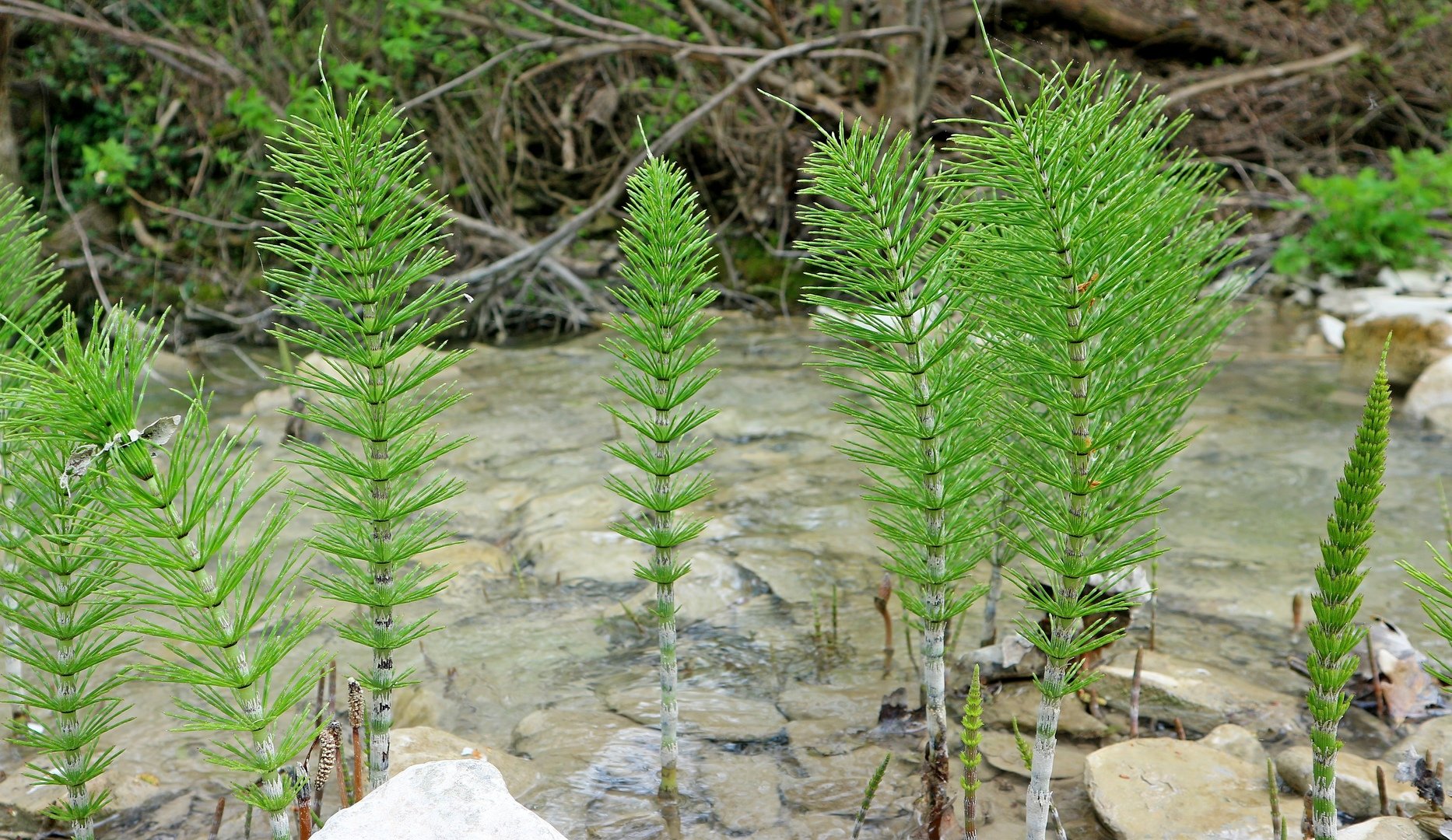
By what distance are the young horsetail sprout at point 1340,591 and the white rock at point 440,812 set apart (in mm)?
1220

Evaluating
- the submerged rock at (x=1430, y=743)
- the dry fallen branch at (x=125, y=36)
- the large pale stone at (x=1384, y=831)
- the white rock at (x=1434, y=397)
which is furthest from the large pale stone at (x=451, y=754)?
the dry fallen branch at (x=125, y=36)

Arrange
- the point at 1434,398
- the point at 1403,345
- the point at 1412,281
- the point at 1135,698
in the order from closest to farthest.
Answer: the point at 1135,698
the point at 1434,398
the point at 1403,345
the point at 1412,281

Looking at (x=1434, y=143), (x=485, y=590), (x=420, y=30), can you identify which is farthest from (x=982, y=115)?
(x=485, y=590)

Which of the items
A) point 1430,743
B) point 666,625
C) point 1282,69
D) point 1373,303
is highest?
point 1282,69

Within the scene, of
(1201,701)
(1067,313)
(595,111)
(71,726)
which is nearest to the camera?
(1067,313)

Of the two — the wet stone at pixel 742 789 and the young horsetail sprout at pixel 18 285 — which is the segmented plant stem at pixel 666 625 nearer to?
the wet stone at pixel 742 789

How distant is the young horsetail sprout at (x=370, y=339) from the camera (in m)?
1.93

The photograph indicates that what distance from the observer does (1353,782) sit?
2.34 metres

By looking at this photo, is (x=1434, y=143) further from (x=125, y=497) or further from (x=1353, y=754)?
(x=125, y=497)

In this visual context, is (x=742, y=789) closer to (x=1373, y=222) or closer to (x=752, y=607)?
(x=752, y=607)

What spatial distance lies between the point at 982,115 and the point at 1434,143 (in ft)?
13.8

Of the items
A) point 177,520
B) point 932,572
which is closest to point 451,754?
point 177,520

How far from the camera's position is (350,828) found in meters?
1.78

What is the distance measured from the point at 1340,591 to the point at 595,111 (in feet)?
27.6
